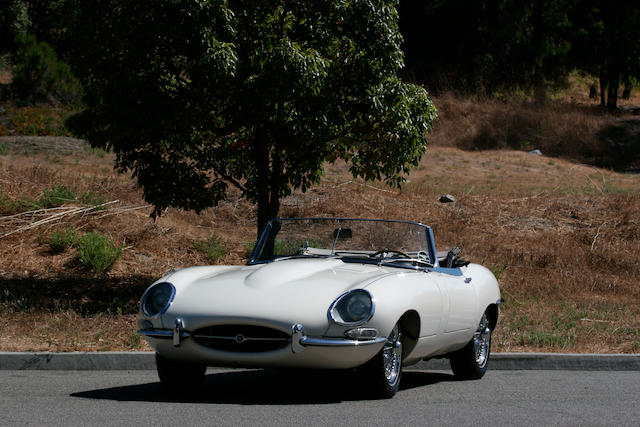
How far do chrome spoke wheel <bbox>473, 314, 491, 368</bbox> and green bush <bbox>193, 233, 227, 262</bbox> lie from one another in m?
7.19

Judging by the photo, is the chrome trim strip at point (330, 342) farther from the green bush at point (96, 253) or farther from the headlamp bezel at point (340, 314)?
the green bush at point (96, 253)

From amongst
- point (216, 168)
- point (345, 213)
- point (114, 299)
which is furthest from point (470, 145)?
point (114, 299)

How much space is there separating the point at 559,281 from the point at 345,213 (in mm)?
4795

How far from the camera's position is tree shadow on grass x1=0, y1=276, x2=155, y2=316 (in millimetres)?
11266

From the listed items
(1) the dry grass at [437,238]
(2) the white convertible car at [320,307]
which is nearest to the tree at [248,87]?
(1) the dry grass at [437,238]

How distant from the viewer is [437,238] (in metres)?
17.0

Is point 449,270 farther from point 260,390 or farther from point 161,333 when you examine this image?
point 161,333

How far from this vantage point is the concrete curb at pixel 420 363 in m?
8.51

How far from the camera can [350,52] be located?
12.2 m

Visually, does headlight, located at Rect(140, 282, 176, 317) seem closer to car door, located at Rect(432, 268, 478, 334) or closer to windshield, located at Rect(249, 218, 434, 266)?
windshield, located at Rect(249, 218, 434, 266)

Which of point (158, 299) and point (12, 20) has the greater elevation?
point (12, 20)

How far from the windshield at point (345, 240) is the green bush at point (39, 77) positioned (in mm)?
27938

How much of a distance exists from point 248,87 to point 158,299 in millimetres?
5228

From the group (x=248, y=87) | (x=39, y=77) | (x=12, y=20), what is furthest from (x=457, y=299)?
(x=12, y=20)
